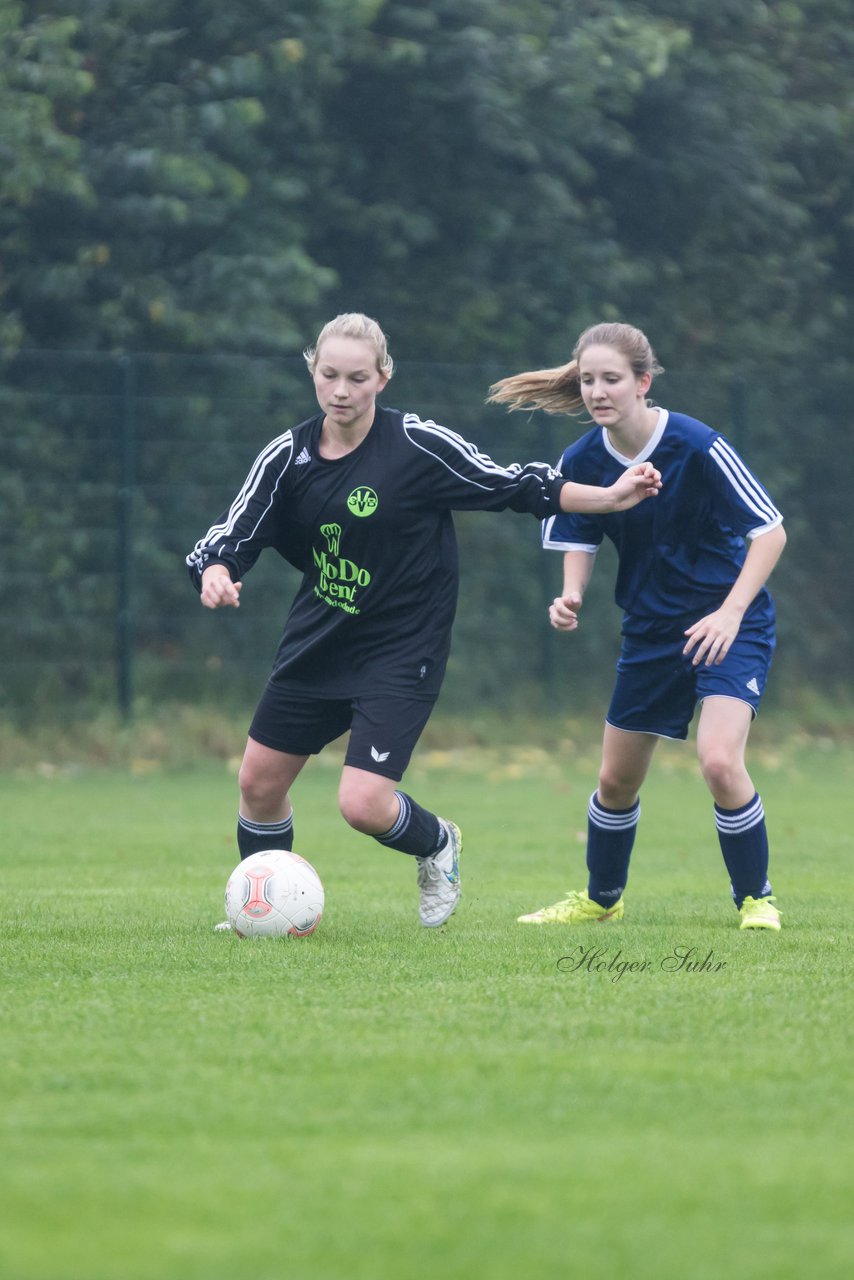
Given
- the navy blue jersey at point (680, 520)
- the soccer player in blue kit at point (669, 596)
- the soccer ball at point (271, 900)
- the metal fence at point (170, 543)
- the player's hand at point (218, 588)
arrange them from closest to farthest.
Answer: the player's hand at point (218, 588) < the soccer ball at point (271, 900) < the soccer player in blue kit at point (669, 596) < the navy blue jersey at point (680, 520) < the metal fence at point (170, 543)

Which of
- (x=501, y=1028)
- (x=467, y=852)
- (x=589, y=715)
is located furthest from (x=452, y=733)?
(x=501, y=1028)

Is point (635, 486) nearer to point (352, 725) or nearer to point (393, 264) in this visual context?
point (352, 725)

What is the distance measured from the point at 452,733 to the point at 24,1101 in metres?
10.4

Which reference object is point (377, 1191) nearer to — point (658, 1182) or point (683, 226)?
point (658, 1182)

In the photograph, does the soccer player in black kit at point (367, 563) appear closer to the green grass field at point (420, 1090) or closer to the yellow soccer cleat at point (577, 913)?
the yellow soccer cleat at point (577, 913)

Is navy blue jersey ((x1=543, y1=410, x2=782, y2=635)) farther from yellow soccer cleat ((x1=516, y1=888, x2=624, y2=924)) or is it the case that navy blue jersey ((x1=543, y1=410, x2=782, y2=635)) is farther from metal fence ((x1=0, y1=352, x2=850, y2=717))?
metal fence ((x1=0, y1=352, x2=850, y2=717))

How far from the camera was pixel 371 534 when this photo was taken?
579cm

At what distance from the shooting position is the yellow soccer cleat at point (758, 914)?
593cm

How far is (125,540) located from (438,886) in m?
7.49

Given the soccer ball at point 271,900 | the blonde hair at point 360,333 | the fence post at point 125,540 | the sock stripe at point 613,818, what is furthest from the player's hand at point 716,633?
the fence post at point 125,540

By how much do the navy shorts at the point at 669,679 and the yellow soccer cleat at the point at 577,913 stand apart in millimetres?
613

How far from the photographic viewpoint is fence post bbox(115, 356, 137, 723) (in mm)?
13047

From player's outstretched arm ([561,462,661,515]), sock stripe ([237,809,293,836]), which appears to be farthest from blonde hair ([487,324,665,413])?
sock stripe ([237,809,293,836])

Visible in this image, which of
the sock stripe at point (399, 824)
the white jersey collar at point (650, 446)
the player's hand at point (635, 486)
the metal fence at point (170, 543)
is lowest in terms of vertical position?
the metal fence at point (170, 543)
